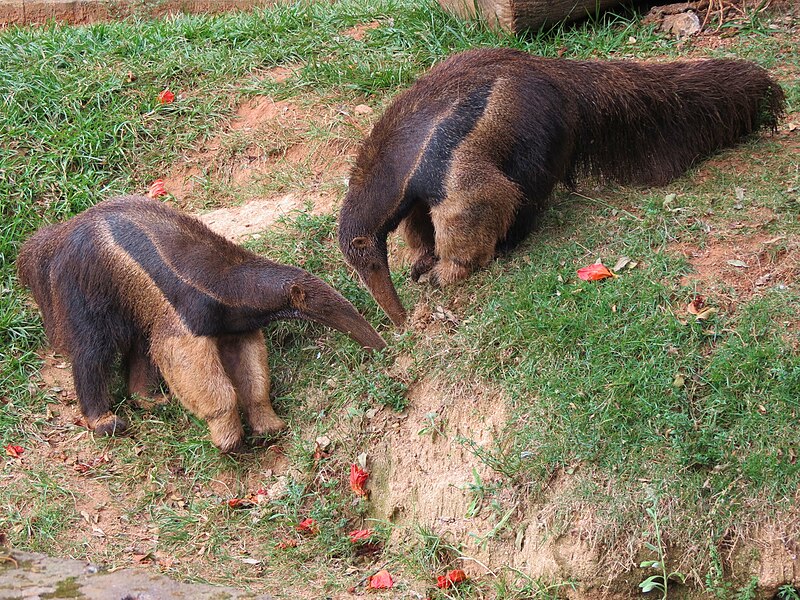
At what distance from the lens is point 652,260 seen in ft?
21.4

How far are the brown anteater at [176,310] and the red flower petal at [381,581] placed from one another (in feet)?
5.05

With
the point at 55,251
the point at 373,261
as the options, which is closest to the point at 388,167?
the point at 373,261

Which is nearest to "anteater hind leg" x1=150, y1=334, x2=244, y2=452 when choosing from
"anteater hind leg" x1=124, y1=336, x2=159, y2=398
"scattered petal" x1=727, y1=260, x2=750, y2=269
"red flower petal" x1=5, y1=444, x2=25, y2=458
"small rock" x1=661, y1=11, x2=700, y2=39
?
"anteater hind leg" x1=124, y1=336, x2=159, y2=398

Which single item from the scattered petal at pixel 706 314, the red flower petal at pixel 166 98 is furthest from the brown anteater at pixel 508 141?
the red flower petal at pixel 166 98

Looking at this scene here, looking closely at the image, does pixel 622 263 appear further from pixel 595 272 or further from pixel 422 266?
pixel 422 266

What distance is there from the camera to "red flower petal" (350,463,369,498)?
253 inches

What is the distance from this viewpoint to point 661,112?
24.0 ft

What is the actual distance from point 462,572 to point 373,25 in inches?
244

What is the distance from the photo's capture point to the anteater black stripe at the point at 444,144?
6742 mm

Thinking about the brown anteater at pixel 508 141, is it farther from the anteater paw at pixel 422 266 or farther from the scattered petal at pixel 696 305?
the scattered petal at pixel 696 305

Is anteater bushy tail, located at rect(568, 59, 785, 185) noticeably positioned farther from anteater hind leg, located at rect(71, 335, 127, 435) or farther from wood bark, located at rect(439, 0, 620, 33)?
anteater hind leg, located at rect(71, 335, 127, 435)

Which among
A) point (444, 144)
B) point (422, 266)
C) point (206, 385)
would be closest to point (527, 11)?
point (444, 144)

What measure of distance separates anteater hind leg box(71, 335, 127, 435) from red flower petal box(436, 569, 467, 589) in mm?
2766

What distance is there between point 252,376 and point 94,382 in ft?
3.83
